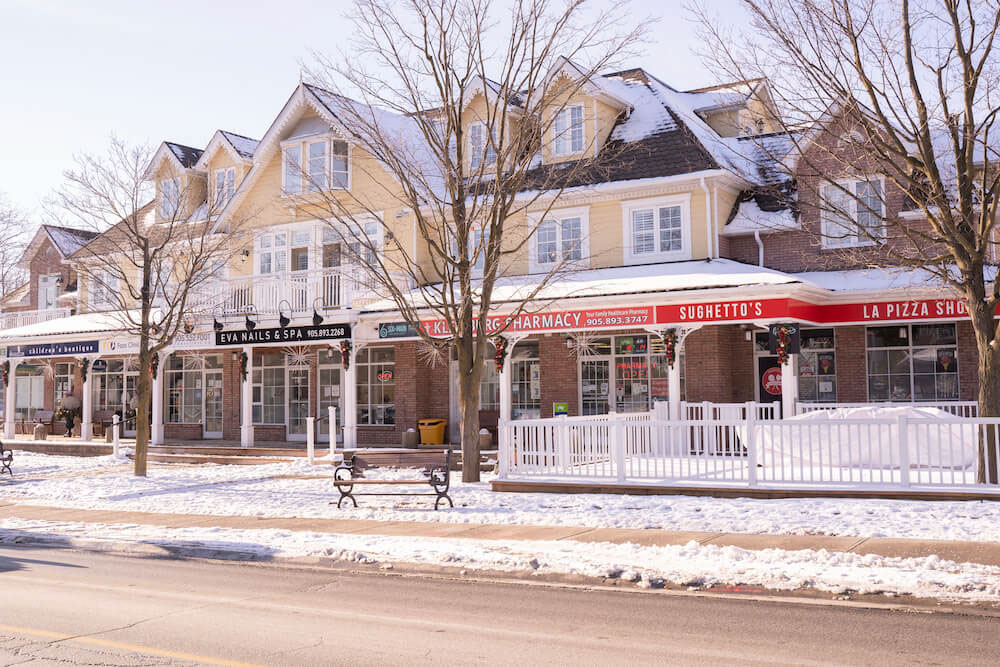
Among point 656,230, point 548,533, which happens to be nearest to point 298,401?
point 656,230

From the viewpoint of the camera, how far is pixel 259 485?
742 inches

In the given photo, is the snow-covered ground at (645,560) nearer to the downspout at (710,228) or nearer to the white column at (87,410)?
the downspout at (710,228)

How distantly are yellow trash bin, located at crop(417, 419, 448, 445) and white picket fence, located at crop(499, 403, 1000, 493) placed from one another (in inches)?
336

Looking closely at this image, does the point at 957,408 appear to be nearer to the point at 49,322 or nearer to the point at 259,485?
the point at 259,485

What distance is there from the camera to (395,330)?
24344 mm

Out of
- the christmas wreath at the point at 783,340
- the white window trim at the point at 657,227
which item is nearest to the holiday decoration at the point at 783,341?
the christmas wreath at the point at 783,340

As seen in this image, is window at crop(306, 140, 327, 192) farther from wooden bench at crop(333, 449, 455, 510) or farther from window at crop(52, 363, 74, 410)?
window at crop(52, 363, 74, 410)

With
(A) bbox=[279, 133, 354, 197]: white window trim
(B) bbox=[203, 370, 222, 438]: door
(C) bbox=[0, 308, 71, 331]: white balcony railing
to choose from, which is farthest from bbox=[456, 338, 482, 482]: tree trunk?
(C) bbox=[0, 308, 71, 331]: white balcony railing

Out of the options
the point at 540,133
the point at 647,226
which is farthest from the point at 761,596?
the point at 647,226

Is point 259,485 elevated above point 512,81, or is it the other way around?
point 512,81

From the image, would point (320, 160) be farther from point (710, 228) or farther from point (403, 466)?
point (403, 466)

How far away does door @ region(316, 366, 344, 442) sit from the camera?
28.1 m

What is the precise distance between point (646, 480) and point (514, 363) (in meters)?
11.0

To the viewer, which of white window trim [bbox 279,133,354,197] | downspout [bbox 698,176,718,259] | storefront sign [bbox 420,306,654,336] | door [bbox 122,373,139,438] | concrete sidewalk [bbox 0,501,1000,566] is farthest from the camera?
door [bbox 122,373,139,438]
